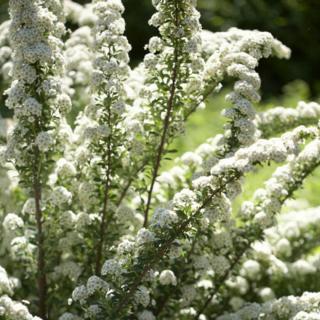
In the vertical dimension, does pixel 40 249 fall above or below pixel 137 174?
below

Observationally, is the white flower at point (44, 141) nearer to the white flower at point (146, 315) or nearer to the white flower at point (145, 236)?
the white flower at point (145, 236)

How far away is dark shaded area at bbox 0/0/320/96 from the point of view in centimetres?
1330

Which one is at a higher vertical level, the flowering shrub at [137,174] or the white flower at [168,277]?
the flowering shrub at [137,174]

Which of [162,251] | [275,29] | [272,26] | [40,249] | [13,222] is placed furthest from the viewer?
[275,29]

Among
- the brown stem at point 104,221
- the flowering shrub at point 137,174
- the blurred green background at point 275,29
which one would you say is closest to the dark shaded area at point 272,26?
the blurred green background at point 275,29

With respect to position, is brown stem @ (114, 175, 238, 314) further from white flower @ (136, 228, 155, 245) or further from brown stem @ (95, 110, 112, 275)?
brown stem @ (95, 110, 112, 275)

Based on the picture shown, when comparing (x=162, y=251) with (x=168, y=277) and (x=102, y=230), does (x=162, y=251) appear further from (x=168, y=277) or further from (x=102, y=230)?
(x=102, y=230)

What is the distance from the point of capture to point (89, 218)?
4.46 metres

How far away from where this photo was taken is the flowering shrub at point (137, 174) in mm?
3658

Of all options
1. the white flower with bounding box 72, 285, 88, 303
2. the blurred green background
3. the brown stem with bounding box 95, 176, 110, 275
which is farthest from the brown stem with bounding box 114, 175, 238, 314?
the blurred green background

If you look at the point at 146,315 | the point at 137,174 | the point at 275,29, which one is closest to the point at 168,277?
the point at 146,315

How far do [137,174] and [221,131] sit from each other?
4.50 meters

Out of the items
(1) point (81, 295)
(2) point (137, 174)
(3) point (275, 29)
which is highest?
(3) point (275, 29)

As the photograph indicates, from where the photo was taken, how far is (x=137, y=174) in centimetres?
460
